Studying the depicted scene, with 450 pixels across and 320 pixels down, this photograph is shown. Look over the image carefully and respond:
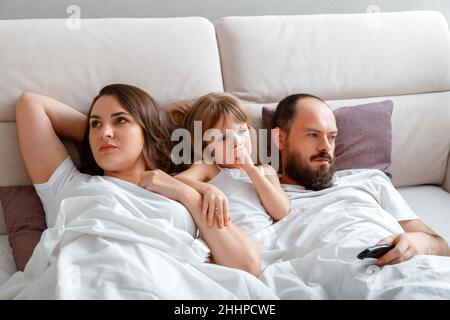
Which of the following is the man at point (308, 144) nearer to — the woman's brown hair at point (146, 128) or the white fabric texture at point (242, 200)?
the white fabric texture at point (242, 200)

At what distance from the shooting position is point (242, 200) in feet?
5.49

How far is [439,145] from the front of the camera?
2180 mm

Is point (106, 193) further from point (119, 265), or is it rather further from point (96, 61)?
point (96, 61)

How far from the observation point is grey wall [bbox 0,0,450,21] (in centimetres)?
213

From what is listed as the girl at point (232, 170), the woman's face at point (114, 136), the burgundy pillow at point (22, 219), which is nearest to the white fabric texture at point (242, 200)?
the girl at point (232, 170)

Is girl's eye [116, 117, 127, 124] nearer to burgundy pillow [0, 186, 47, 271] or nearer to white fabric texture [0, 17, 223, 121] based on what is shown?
white fabric texture [0, 17, 223, 121]

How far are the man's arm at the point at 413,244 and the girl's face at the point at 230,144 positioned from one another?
51 cm

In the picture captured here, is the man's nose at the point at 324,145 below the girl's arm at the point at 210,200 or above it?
above

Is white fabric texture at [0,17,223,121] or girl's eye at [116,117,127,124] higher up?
white fabric texture at [0,17,223,121]

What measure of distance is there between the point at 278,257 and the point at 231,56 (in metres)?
0.81

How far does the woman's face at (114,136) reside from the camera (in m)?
1.62

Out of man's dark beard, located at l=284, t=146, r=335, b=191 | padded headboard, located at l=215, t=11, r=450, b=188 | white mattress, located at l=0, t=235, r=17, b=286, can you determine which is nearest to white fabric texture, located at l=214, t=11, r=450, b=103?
padded headboard, located at l=215, t=11, r=450, b=188
